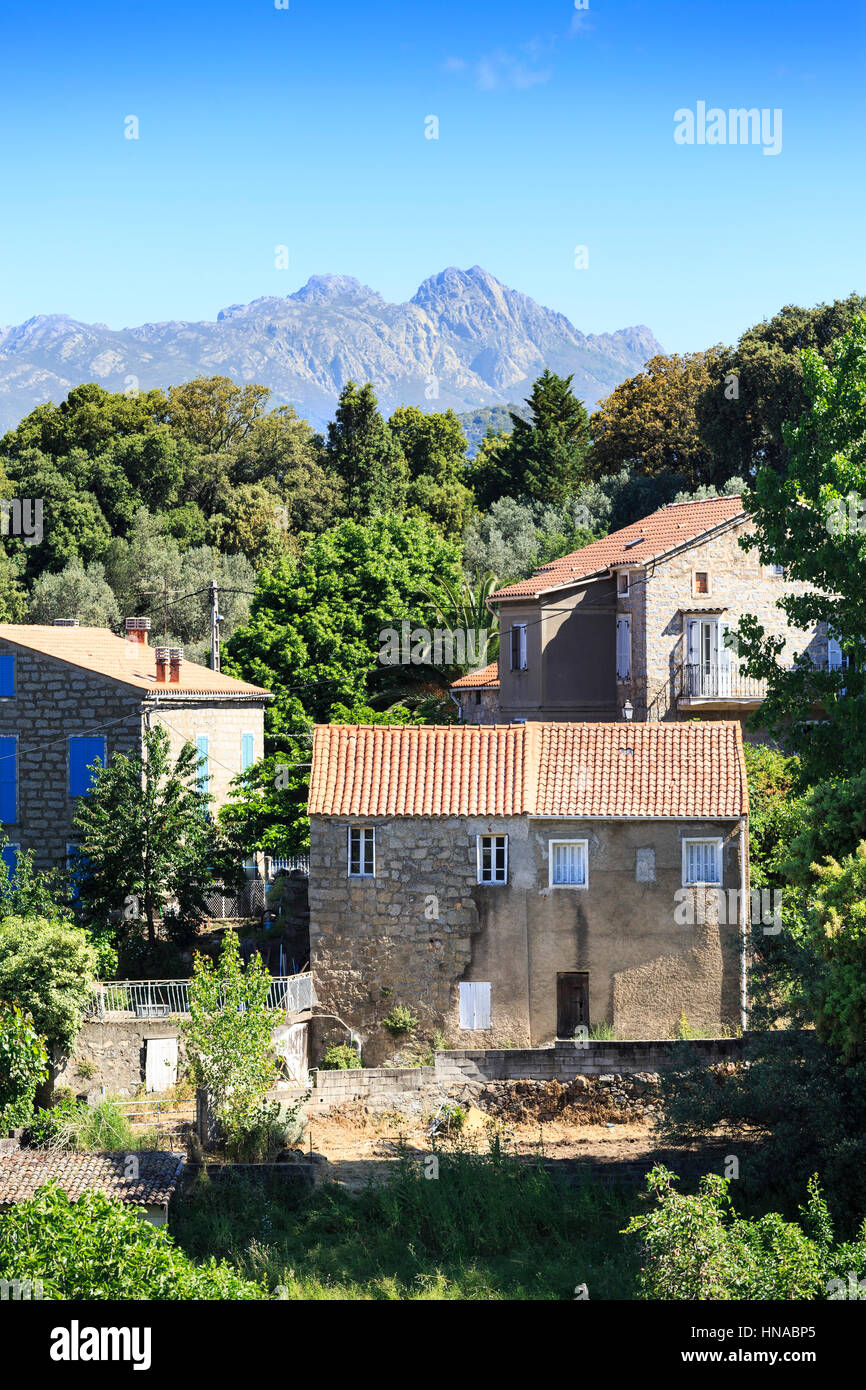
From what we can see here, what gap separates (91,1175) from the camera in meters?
19.1

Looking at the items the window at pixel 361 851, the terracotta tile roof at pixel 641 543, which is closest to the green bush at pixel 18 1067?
the window at pixel 361 851

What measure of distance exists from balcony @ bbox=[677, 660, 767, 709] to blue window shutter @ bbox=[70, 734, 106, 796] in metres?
14.4

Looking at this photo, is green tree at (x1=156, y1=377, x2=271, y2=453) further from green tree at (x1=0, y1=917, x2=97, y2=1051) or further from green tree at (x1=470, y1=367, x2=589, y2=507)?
green tree at (x1=0, y1=917, x2=97, y2=1051)

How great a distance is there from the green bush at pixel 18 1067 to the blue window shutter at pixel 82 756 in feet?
32.7

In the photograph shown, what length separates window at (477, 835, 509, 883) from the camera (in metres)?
26.8

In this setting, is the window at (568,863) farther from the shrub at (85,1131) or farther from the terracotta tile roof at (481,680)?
the terracotta tile roof at (481,680)

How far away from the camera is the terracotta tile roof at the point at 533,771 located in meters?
26.8

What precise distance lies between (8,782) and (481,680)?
15.2m

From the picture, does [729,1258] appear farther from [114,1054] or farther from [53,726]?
[53,726]

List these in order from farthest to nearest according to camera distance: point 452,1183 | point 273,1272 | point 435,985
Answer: point 435,985 → point 452,1183 → point 273,1272

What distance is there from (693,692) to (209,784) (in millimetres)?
12351

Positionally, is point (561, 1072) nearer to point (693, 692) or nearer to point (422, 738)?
point (422, 738)
